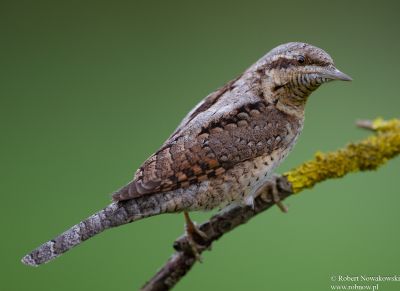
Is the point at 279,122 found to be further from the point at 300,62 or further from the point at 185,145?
the point at 185,145

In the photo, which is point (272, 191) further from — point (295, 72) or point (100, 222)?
point (100, 222)

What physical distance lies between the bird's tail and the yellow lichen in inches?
25.3

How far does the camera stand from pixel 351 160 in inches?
124

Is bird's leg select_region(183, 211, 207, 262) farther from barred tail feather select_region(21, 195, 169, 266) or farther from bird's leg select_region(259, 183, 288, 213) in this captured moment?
bird's leg select_region(259, 183, 288, 213)

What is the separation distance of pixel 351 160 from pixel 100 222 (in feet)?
4.11

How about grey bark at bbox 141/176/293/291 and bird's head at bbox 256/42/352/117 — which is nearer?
grey bark at bbox 141/176/293/291

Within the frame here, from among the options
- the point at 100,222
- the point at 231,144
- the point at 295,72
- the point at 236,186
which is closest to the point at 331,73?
the point at 295,72

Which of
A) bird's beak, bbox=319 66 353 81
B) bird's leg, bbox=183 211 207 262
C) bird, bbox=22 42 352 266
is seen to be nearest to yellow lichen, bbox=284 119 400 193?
bird, bbox=22 42 352 266

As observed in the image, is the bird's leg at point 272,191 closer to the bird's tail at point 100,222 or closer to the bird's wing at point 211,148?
the bird's wing at point 211,148

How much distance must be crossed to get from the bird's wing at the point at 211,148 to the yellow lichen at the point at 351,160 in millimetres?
262

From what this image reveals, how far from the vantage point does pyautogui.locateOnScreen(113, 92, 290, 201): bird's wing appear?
3.02 meters

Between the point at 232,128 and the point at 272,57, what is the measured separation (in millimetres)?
445

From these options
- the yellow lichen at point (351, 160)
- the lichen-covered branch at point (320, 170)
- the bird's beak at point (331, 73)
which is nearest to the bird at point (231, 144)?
the bird's beak at point (331, 73)

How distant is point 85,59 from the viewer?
5793 mm
